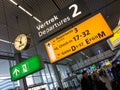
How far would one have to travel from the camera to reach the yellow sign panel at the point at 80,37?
406cm

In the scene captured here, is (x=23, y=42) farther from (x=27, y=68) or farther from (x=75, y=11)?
(x=75, y=11)

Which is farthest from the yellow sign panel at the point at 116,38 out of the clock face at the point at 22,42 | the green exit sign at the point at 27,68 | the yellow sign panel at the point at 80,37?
the clock face at the point at 22,42

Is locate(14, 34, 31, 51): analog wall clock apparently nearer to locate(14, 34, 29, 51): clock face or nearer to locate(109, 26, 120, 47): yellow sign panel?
locate(14, 34, 29, 51): clock face

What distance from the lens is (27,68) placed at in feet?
15.8

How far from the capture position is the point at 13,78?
5.10 meters

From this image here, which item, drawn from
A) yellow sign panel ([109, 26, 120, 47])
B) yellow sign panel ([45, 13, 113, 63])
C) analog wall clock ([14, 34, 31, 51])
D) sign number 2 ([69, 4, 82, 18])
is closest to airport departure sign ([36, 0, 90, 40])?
sign number 2 ([69, 4, 82, 18])

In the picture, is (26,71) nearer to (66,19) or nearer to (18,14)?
(66,19)

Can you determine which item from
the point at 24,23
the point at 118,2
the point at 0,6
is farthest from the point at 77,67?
the point at 0,6

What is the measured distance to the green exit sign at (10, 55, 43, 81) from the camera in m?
4.68

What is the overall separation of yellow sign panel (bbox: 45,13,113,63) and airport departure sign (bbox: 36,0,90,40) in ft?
0.96

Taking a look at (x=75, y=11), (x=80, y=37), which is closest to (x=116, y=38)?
(x=80, y=37)

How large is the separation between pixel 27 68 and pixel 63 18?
1892 mm

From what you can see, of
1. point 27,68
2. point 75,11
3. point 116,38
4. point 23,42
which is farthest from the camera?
point 116,38

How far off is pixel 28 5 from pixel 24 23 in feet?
4.93
